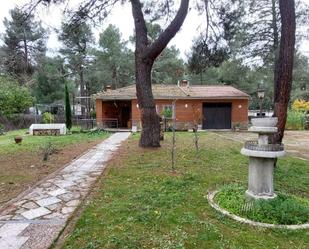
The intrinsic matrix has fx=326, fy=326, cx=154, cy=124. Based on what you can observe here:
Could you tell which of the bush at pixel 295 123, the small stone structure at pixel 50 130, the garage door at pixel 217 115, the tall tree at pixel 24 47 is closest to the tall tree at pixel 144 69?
the small stone structure at pixel 50 130

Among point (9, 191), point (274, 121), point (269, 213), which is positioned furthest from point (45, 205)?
point (274, 121)

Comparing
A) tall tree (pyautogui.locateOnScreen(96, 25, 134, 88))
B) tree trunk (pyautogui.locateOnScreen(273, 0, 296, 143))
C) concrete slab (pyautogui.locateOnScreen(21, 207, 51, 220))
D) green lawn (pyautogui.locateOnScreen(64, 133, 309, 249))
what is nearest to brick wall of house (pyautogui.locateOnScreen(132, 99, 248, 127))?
tall tree (pyautogui.locateOnScreen(96, 25, 134, 88))

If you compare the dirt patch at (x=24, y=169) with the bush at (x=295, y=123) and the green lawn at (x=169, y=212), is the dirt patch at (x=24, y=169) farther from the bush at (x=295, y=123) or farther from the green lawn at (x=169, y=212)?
the bush at (x=295, y=123)

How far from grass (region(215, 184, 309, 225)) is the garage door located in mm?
19122

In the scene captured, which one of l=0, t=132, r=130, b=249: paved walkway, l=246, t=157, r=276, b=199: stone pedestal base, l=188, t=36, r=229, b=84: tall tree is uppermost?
l=188, t=36, r=229, b=84: tall tree

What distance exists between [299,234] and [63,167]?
19.7 ft

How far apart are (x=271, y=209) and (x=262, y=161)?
0.74m

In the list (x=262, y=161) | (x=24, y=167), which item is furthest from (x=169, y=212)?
(x=24, y=167)

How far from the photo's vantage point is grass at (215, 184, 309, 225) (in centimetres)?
455

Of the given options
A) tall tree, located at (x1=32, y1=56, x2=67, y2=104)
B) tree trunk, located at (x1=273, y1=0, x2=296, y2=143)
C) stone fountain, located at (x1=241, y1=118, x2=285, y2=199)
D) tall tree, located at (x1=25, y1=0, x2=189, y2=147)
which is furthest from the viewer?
tall tree, located at (x1=32, y1=56, x2=67, y2=104)

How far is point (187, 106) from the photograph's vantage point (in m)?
23.8

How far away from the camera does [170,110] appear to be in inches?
900

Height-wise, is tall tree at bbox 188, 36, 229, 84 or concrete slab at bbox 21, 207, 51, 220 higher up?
tall tree at bbox 188, 36, 229, 84

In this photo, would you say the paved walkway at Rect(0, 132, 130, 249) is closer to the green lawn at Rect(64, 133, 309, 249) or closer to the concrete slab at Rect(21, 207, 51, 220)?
the concrete slab at Rect(21, 207, 51, 220)
